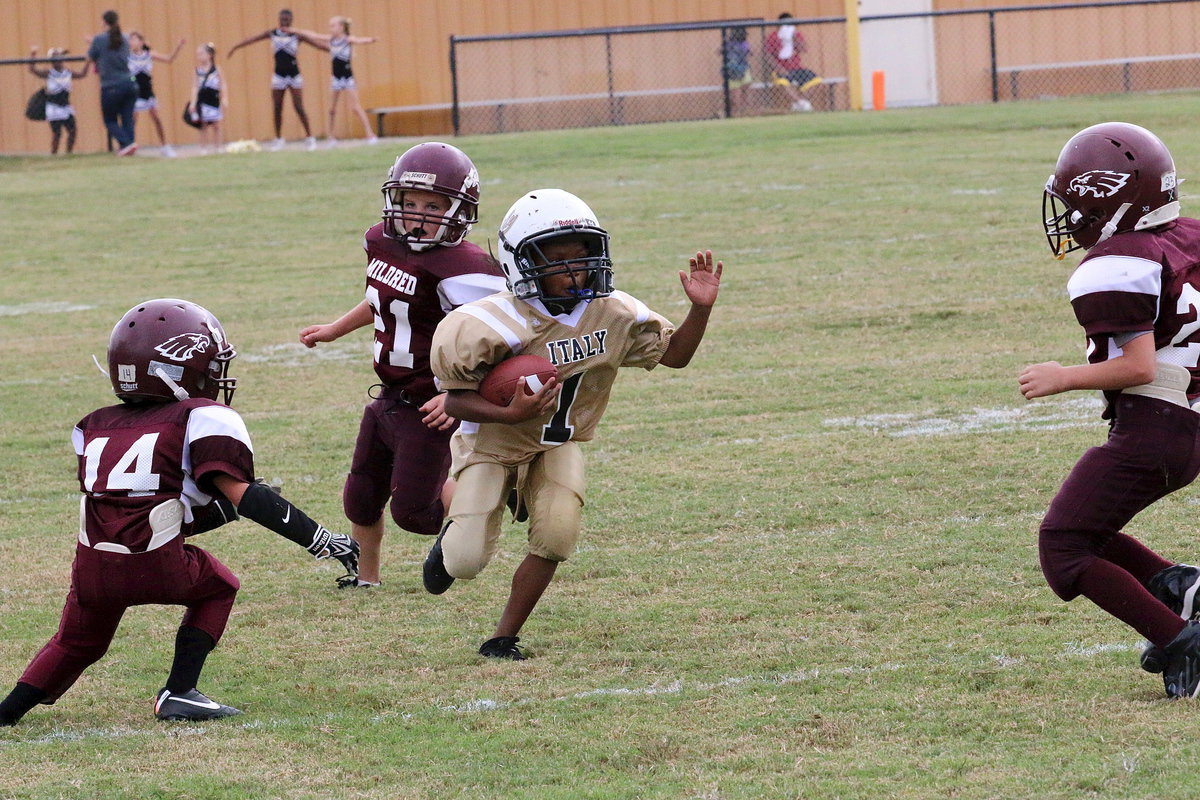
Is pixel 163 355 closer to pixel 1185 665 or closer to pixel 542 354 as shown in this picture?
pixel 542 354

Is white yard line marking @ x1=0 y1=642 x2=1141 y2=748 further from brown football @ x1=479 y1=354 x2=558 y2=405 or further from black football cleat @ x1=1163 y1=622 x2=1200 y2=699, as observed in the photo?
brown football @ x1=479 y1=354 x2=558 y2=405

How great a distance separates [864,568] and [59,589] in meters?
2.55

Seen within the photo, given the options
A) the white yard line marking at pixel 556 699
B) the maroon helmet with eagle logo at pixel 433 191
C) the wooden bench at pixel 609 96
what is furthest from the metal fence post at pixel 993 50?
the white yard line marking at pixel 556 699

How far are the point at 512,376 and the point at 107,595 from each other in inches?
45.5

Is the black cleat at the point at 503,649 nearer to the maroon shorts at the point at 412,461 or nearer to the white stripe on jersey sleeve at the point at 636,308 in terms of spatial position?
the maroon shorts at the point at 412,461

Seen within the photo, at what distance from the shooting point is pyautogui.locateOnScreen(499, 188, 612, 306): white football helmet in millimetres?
4371

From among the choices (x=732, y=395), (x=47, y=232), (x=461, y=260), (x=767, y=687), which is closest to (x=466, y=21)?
(x=47, y=232)

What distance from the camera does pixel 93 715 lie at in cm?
414

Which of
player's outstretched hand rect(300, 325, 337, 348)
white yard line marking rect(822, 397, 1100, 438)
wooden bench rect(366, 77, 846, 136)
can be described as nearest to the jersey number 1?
player's outstretched hand rect(300, 325, 337, 348)

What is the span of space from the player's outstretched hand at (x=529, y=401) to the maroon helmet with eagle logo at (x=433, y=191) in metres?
1.05

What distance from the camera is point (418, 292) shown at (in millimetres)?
5117

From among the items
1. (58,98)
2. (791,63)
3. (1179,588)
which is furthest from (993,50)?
(1179,588)

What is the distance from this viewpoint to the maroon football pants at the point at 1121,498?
12.5 ft

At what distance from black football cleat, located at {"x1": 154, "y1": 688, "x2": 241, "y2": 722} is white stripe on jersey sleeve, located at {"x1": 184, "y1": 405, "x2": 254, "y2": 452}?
0.62 m
